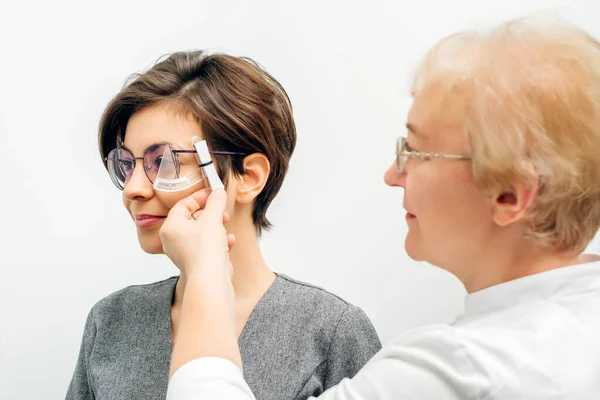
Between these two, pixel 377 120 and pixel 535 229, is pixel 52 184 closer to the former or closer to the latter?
pixel 377 120

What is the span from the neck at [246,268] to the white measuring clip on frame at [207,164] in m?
0.14

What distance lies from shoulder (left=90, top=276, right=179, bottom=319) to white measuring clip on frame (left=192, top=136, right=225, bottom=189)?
0.31 metres

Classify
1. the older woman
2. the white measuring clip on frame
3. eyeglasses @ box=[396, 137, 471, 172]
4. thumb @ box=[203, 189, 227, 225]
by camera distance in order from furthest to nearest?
the white measuring clip on frame, thumb @ box=[203, 189, 227, 225], eyeglasses @ box=[396, 137, 471, 172], the older woman

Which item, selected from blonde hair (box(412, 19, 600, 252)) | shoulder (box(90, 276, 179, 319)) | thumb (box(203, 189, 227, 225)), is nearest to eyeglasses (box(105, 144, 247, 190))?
thumb (box(203, 189, 227, 225))

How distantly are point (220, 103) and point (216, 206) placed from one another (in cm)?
24

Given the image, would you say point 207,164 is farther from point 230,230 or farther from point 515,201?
point 515,201

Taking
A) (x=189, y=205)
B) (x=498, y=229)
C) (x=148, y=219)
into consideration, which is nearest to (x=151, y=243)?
(x=148, y=219)

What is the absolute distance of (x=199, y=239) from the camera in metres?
1.01

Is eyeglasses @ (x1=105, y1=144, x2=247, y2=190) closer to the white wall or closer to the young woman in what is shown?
the young woman

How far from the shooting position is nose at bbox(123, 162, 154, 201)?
1198 mm

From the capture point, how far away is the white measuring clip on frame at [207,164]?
3.88ft

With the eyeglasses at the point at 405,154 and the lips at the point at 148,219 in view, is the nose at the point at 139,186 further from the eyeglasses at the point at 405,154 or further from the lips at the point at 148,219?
the eyeglasses at the point at 405,154

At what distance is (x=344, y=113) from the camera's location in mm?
1703

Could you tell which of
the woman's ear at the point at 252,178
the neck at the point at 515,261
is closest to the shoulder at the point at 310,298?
the woman's ear at the point at 252,178
